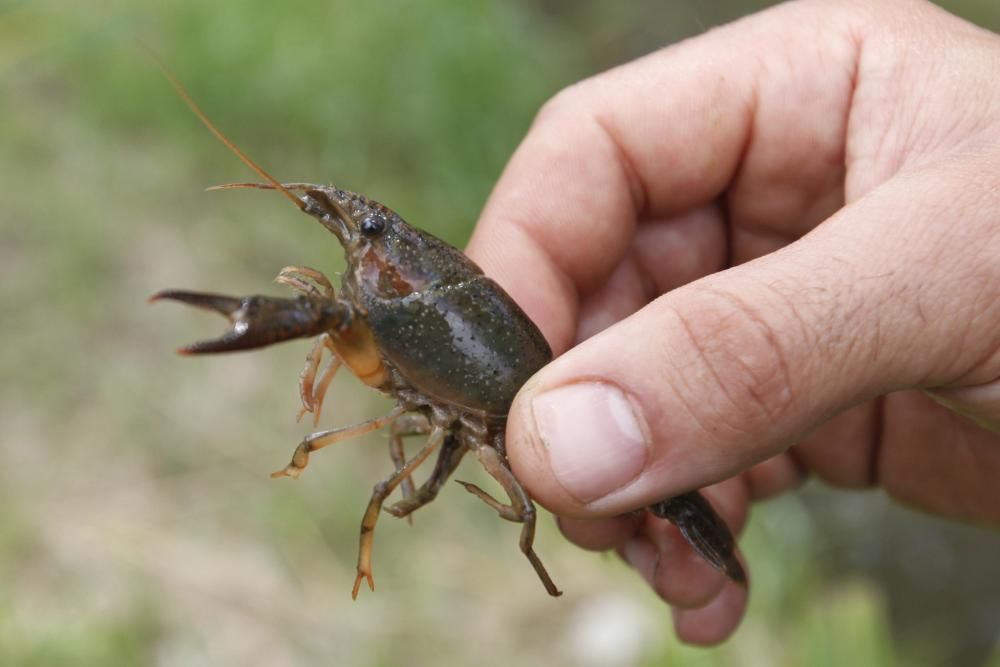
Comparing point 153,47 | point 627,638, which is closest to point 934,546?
point 627,638

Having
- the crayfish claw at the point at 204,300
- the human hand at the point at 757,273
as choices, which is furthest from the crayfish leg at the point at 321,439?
the crayfish claw at the point at 204,300

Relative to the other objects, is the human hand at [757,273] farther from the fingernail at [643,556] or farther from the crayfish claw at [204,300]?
the crayfish claw at [204,300]

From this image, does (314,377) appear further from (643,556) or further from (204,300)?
(643,556)

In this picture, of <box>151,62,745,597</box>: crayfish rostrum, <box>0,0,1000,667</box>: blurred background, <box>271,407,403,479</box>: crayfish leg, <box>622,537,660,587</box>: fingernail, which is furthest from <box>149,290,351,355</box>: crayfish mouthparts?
<box>0,0,1000,667</box>: blurred background

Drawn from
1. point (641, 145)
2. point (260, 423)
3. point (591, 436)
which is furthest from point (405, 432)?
point (260, 423)

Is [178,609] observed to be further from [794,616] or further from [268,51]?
[268,51]
